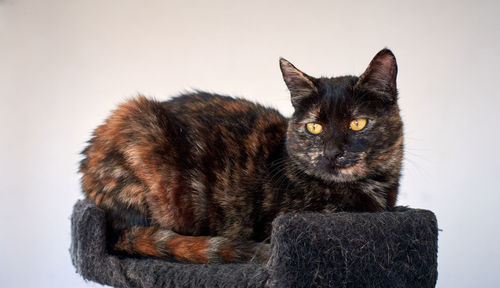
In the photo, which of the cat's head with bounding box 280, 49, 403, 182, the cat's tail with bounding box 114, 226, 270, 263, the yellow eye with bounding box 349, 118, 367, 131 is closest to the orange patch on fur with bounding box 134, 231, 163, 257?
the cat's tail with bounding box 114, 226, 270, 263

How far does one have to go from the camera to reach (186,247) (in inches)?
43.2

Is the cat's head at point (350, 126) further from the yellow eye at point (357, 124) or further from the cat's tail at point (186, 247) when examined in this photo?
the cat's tail at point (186, 247)

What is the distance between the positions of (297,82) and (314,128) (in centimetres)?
14

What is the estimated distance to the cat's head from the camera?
1.10m

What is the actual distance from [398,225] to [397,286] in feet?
0.41

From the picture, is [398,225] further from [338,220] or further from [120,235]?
[120,235]

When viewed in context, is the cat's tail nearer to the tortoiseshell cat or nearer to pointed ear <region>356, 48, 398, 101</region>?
the tortoiseshell cat

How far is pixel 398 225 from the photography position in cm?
97

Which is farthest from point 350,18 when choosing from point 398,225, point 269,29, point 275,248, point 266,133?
point 275,248

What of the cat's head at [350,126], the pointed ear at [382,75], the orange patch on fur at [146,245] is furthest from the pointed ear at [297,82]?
the orange patch on fur at [146,245]

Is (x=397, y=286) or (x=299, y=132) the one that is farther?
(x=299, y=132)

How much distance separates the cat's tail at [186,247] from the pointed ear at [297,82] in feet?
1.30

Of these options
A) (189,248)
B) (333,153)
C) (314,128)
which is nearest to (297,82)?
(314,128)

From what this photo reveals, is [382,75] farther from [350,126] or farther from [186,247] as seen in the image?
[186,247]
